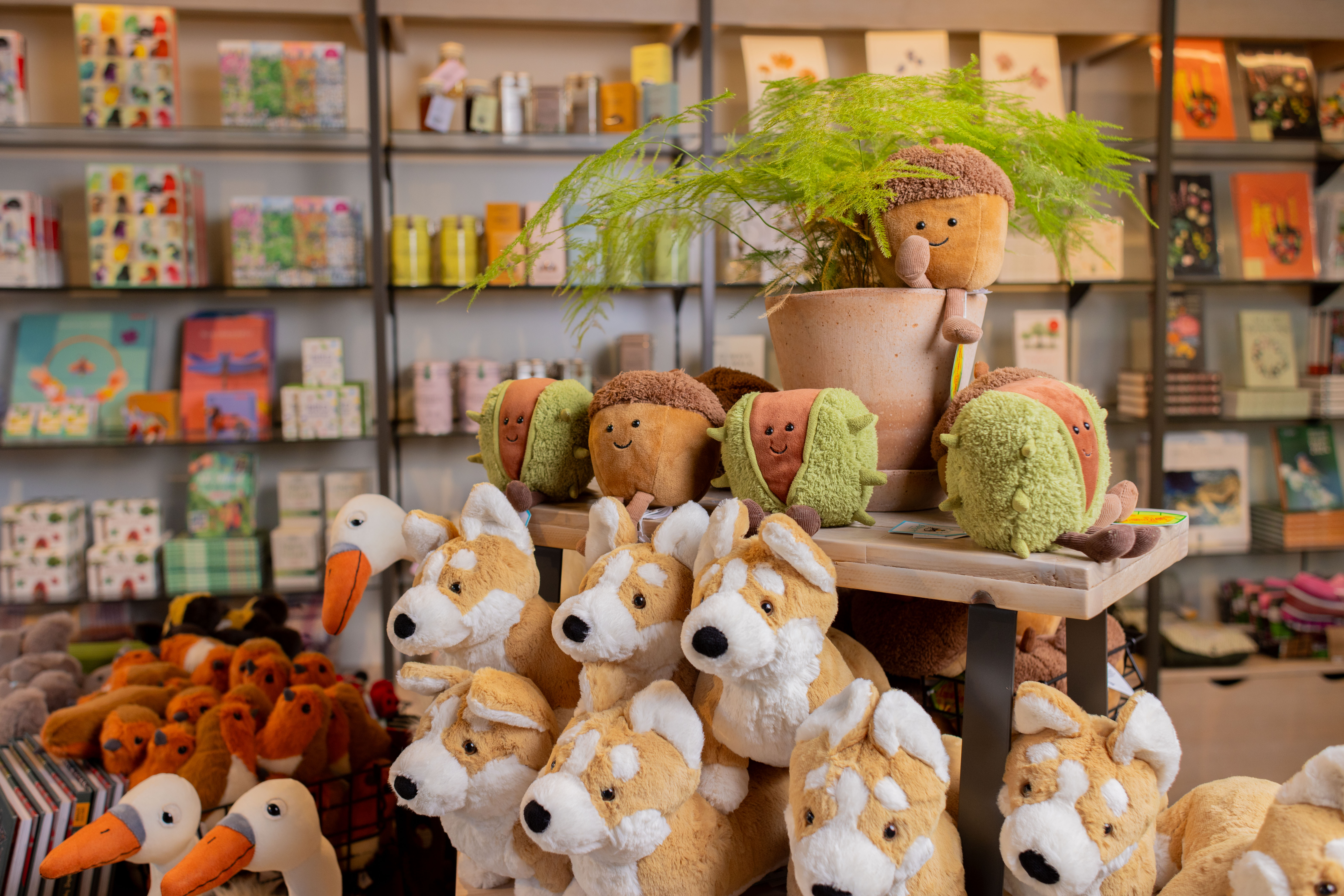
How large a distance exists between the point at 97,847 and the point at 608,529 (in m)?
0.74

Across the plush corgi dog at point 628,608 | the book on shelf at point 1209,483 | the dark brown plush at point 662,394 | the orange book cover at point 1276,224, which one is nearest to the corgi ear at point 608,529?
the plush corgi dog at point 628,608

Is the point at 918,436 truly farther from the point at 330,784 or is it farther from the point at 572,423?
the point at 330,784

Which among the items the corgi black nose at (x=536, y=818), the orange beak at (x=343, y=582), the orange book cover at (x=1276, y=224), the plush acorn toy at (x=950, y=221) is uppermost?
the orange book cover at (x=1276, y=224)

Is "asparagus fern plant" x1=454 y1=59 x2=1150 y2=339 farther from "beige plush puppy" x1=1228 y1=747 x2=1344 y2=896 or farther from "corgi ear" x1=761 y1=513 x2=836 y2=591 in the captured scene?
"beige plush puppy" x1=1228 y1=747 x2=1344 y2=896

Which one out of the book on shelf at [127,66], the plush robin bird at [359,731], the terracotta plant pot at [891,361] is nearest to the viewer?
the terracotta plant pot at [891,361]

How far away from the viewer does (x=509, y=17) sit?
94.6 inches

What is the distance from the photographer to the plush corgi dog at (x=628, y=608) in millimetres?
746

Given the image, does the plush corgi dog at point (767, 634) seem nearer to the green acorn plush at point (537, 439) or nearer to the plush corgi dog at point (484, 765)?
the plush corgi dog at point (484, 765)

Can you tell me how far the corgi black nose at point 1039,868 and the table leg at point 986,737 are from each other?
2.6 inches

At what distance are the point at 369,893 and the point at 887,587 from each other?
102cm

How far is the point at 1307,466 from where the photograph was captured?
2764mm

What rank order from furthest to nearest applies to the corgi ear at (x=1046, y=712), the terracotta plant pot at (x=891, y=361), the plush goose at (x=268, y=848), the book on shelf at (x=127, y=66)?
the book on shelf at (x=127, y=66), the plush goose at (x=268, y=848), the terracotta plant pot at (x=891, y=361), the corgi ear at (x=1046, y=712)

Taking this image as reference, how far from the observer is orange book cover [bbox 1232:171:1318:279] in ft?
8.83

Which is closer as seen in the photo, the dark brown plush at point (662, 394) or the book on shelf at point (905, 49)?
the dark brown plush at point (662, 394)
